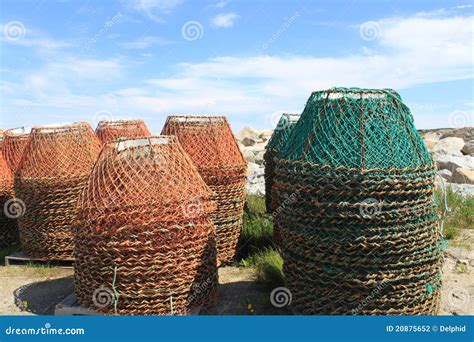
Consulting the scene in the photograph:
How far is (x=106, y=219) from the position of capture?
455 cm

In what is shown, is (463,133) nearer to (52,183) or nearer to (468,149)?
(468,149)

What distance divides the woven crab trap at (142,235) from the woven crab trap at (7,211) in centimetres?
365

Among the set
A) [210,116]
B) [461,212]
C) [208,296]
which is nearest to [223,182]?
[210,116]

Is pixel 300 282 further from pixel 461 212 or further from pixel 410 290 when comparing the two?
pixel 461 212

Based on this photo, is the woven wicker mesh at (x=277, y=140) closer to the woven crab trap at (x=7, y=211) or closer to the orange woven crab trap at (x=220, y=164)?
the orange woven crab trap at (x=220, y=164)

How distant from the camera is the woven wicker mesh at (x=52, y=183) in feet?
22.2

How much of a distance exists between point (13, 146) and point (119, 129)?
188 centimetres

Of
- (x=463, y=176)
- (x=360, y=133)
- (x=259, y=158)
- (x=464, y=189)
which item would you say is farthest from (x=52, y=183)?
(x=259, y=158)

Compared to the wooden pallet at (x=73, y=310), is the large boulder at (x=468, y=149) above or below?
above

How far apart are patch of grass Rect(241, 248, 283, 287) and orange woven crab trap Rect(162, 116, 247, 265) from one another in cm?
57

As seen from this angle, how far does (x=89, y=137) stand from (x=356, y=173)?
4.59m

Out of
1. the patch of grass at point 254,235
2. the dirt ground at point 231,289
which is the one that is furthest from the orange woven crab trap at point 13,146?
the patch of grass at point 254,235

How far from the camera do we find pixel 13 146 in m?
8.45

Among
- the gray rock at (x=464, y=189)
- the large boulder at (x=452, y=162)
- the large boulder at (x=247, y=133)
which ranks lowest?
the gray rock at (x=464, y=189)
